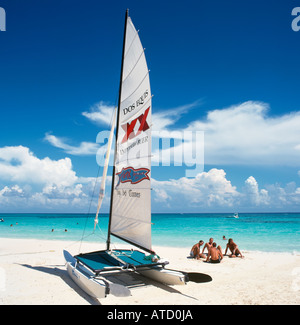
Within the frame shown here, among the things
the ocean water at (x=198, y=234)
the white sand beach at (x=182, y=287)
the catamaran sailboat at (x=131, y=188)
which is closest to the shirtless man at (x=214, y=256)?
the white sand beach at (x=182, y=287)

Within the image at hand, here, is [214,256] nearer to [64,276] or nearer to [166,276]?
[166,276]

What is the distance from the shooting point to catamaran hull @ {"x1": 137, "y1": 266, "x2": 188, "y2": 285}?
261 inches

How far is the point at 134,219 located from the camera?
289 inches

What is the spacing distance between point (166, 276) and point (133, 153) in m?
3.83

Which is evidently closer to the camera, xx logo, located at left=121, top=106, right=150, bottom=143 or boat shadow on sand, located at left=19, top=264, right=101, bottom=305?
boat shadow on sand, located at left=19, top=264, right=101, bottom=305

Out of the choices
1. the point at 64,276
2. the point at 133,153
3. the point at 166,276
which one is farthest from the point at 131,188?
the point at 64,276

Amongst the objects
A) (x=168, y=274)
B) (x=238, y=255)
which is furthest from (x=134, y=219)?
Result: (x=238, y=255)

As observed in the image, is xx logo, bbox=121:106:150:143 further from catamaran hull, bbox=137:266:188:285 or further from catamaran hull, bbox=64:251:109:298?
catamaran hull, bbox=64:251:109:298

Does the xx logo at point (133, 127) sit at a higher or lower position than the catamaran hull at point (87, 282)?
higher

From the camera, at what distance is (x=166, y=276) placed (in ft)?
22.8

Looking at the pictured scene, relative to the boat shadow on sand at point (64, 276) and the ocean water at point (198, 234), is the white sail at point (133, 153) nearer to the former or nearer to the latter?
the ocean water at point (198, 234)

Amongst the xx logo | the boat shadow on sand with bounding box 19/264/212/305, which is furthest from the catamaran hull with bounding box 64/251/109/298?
the xx logo

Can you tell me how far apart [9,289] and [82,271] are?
1987mm

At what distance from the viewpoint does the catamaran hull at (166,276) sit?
21.7 ft
